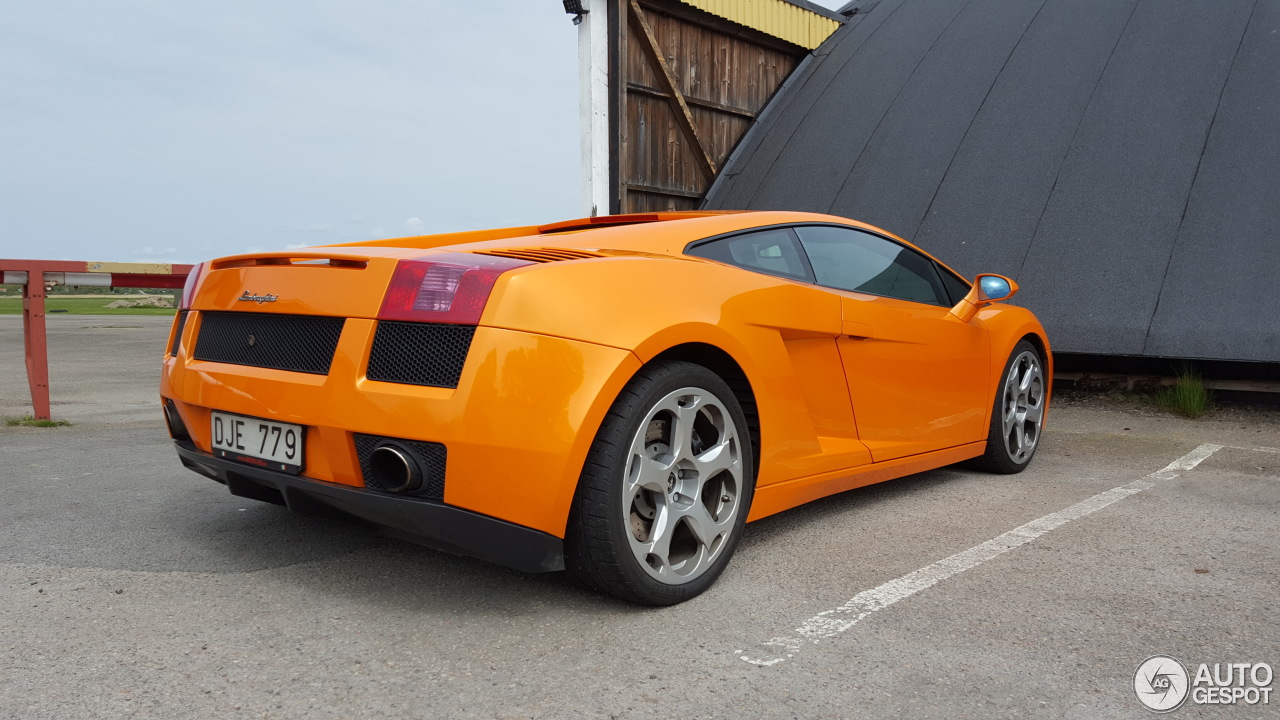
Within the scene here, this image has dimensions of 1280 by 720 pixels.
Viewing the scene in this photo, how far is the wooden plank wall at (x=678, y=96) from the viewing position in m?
10.4

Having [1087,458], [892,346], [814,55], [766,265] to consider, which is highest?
[814,55]

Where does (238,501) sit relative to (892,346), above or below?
below

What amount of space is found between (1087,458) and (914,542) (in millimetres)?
2511

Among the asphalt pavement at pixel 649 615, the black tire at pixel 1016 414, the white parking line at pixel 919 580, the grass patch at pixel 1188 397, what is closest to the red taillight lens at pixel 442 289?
the asphalt pavement at pixel 649 615

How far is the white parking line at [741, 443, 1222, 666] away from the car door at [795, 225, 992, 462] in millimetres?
534

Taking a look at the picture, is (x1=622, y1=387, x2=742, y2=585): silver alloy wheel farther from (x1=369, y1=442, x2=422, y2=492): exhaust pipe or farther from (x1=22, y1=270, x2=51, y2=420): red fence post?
(x1=22, y1=270, x2=51, y2=420): red fence post

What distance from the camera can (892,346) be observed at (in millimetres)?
3764

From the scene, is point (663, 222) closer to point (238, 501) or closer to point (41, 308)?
point (238, 501)

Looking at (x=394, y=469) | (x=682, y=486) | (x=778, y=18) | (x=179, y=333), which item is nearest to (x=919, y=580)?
(x=682, y=486)

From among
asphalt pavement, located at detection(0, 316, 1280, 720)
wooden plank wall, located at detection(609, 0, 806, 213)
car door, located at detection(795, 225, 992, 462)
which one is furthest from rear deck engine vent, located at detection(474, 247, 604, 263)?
wooden plank wall, located at detection(609, 0, 806, 213)

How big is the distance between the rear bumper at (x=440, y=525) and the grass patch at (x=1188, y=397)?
20.5 ft

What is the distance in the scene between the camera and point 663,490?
2701 mm

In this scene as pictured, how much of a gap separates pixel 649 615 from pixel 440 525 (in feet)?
2.25

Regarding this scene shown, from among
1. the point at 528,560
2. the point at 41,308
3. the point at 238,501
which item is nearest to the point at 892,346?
the point at 528,560
